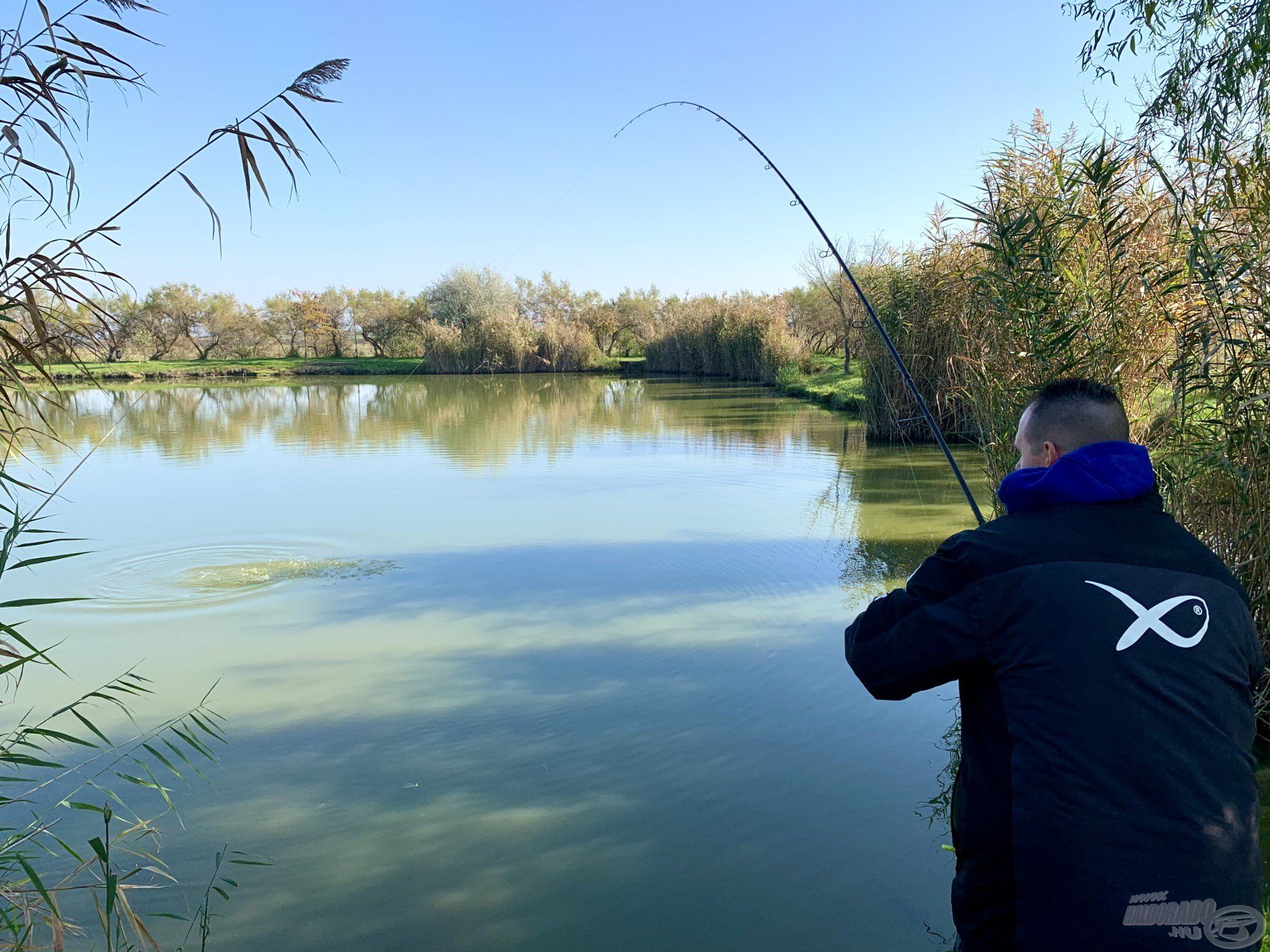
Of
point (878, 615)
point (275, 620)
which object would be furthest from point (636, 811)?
point (275, 620)

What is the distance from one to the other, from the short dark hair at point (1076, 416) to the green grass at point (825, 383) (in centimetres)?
1406

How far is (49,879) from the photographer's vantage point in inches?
121

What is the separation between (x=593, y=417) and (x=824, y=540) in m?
11.1

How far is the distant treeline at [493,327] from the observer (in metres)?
28.9

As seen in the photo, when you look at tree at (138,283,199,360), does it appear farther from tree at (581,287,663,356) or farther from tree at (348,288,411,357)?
tree at (581,287,663,356)

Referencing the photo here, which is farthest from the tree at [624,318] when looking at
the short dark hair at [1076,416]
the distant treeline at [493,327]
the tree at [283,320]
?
the short dark hair at [1076,416]

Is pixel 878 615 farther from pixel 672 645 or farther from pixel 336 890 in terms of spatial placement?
pixel 672 645

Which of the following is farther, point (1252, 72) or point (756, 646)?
point (756, 646)

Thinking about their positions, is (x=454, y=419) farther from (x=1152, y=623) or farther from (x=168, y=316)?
(x=168, y=316)

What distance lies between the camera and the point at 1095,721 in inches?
53.6

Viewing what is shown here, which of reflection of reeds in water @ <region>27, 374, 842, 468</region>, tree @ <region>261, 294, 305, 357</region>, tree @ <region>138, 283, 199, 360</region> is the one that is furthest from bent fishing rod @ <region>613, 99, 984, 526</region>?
tree @ <region>261, 294, 305, 357</region>

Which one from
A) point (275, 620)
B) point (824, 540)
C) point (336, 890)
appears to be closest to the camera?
point (336, 890)

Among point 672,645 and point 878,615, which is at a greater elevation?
point 878,615

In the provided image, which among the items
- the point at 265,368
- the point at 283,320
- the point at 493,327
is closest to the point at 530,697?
the point at 493,327
